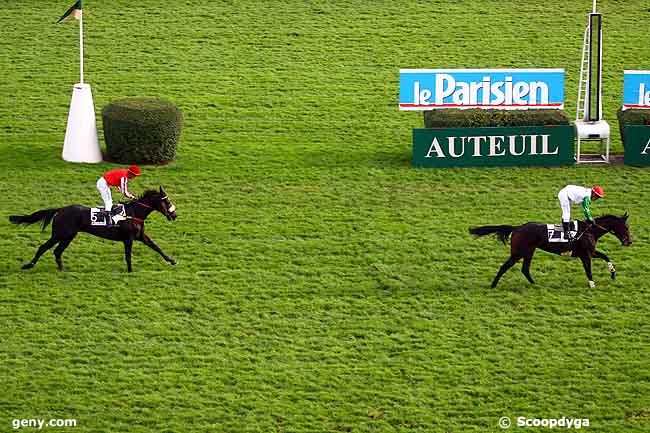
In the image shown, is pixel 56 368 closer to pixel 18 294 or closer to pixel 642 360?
pixel 18 294

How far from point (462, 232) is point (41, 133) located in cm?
982

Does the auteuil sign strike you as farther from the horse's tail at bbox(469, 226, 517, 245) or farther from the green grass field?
the horse's tail at bbox(469, 226, 517, 245)

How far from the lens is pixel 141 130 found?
98.2 feet

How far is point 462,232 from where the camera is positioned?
27.5m

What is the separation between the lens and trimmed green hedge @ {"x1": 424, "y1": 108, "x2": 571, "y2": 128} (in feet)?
99.5

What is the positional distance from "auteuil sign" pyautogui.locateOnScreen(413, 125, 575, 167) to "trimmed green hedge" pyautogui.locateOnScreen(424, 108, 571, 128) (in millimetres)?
176

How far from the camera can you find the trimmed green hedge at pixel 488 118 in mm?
30312

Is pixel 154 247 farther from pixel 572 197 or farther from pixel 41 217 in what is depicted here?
pixel 572 197

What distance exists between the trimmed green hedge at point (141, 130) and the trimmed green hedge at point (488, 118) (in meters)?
5.09

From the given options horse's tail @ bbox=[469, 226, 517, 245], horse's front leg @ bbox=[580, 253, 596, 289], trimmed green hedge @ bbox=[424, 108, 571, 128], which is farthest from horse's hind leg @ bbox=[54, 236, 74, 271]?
trimmed green hedge @ bbox=[424, 108, 571, 128]

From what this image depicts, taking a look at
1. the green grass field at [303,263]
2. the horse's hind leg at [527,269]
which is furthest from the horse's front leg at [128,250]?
the horse's hind leg at [527,269]

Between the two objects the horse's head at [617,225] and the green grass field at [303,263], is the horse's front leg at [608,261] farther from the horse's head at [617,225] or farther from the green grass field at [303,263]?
the horse's head at [617,225]

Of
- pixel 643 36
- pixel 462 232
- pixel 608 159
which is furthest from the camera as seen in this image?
pixel 643 36

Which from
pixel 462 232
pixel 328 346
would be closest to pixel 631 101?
pixel 462 232
